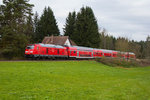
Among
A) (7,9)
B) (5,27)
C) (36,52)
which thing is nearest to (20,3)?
(7,9)

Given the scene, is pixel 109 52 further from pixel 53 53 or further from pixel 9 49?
pixel 9 49

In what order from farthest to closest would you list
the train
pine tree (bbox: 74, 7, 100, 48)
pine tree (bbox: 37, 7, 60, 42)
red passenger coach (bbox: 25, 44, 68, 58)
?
pine tree (bbox: 37, 7, 60, 42)
pine tree (bbox: 74, 7, 100, 48)
the train
red passenger coach (bbox: 25, 44, 68, 58)

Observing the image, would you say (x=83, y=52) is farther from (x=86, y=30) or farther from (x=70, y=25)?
(x=70, y=25)

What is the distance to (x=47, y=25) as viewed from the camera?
64250mm

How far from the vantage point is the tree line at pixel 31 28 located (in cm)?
3095

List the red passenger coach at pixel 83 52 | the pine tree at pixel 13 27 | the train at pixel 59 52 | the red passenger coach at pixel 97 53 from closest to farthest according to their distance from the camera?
the train at pixel 59 52 < the pine tree at pixel 13 27 < the red passenger coach at pixel 83 52 < the red passenger coach at pixel 97 53

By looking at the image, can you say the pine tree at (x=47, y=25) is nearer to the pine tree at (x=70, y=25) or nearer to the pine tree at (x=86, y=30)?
the pine tree at (x=70, y=25)

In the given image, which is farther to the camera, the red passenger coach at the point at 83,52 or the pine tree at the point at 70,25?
the pine tree at the point at 70,25

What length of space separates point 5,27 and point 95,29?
111ft

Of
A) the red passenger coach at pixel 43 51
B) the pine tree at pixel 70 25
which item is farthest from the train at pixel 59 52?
the pine tree at pixel 70 25

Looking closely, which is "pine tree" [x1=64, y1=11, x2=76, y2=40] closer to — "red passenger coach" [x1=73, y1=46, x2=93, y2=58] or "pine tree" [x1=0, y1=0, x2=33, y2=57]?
"red passenger coach" [x1=73, y1=46, x2=93, y2=58]

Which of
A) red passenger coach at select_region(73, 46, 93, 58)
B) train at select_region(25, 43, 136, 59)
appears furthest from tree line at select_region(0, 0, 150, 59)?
red passenger coach at select_region(73, 46, 93, 58)

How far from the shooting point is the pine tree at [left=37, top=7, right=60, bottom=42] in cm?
6397

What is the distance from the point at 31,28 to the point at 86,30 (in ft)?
63.5
